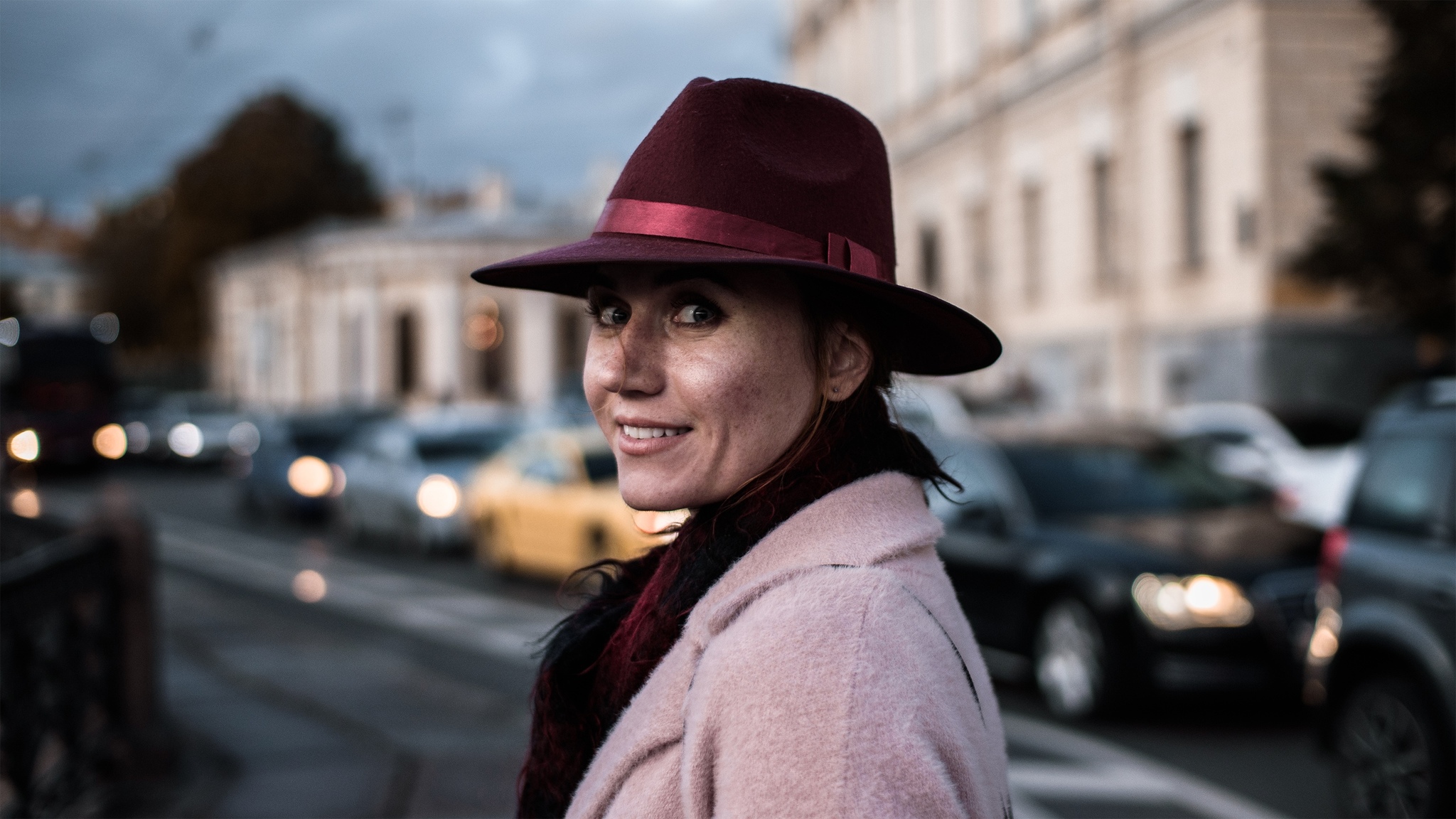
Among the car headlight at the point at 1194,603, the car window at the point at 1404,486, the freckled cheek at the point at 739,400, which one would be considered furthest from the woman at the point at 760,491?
the car headlight at the point at 1194,603

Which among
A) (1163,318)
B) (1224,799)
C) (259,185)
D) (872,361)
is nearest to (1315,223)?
(1163,318)

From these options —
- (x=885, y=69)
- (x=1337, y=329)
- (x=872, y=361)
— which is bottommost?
(x=1337, y=329)

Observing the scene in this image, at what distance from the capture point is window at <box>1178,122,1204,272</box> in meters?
22.9

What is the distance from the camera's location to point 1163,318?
23609 mm

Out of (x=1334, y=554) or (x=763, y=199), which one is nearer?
(x=763, y=199)

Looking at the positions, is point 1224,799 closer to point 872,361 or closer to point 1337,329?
point 872,361

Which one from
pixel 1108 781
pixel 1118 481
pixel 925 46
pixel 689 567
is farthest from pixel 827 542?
pixel 925 46

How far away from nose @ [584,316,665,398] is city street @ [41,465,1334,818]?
0.72m

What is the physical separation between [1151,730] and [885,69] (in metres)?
30.2

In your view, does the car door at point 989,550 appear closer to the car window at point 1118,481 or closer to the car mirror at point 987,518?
the car mirror at point 987,518

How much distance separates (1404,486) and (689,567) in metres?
5.20

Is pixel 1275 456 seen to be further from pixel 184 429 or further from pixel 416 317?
pixel 416 317

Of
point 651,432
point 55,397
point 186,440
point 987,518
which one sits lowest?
point 186,440

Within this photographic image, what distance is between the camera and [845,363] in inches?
72.0
